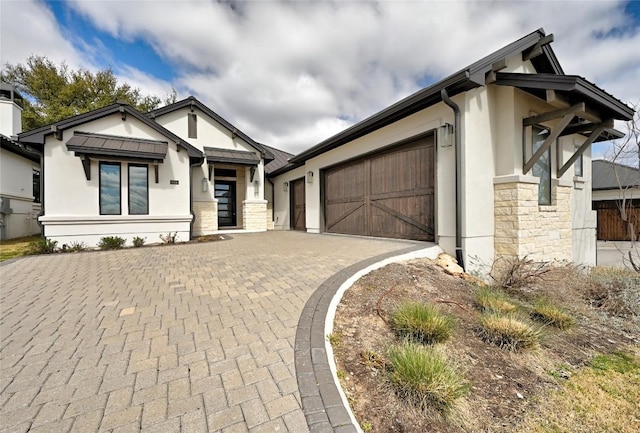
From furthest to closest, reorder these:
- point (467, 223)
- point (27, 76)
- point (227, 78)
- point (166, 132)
A: point (27, 76) → point (227, 78) → point (166, 132) → point (467, 223)

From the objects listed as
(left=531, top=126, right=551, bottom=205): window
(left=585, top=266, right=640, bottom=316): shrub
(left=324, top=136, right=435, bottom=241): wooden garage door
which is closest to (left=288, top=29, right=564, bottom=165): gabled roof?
(left=324, top=136, right=435, bottom=241): wooden garage door

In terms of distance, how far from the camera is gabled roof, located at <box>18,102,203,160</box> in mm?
7789

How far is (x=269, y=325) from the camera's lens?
2814mm

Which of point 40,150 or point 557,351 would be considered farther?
point 40,150

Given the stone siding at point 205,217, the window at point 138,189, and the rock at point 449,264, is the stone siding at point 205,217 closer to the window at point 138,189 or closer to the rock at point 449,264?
the window at point 138,189

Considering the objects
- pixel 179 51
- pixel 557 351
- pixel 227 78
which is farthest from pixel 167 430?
pixel 227 78

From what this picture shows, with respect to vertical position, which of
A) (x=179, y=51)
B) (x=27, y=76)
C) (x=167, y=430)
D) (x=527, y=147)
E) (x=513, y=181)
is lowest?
(x=167, y=430)

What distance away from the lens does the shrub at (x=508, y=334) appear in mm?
2963

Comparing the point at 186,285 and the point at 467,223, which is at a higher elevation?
the point at 467,223

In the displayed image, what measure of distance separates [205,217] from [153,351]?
35.1 ft

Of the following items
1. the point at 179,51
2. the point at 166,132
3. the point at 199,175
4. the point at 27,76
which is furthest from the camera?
the point at 27,76

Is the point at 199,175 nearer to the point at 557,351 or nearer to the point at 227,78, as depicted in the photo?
the point at 227,78

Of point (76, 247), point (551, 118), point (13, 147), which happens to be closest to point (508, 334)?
point (551, 118)

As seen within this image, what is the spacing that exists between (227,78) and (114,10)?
744 cm
